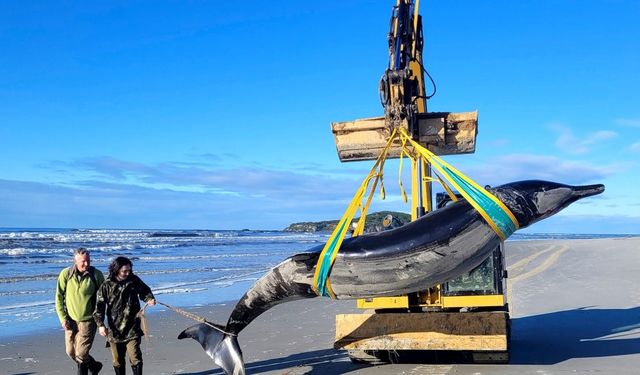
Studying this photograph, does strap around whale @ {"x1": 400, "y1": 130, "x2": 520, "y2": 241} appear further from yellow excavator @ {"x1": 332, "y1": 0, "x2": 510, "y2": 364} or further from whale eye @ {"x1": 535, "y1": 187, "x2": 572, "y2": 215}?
yellow excavator @ {"x1": 332, "y1": 0, "x2": 510, "y2": 364}

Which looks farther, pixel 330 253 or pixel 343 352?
pixel 343 352

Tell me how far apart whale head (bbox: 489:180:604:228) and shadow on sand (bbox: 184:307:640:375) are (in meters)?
3.30

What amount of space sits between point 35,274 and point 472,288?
20759 millimetres

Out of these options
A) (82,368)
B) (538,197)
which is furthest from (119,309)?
(538,197)

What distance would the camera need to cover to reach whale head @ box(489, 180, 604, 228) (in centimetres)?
652

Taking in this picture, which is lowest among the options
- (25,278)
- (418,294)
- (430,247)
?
(25,278)

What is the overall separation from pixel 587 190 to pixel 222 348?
14.5 feet

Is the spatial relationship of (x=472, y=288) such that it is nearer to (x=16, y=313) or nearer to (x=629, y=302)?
(x=629, y=302)

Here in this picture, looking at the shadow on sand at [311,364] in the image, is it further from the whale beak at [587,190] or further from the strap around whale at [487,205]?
the whale beak at [587,190]

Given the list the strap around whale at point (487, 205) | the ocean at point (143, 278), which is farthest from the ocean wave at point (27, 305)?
the strap around whale at point (487, 205)

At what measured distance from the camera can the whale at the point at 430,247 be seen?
21.1 feet

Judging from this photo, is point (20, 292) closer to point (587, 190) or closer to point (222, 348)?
point (222, 348)

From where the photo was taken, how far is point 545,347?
10.2 meters

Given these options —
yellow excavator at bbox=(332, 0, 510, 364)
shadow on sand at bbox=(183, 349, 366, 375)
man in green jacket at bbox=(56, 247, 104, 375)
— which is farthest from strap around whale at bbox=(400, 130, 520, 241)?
man in green jacket at bbox=(56, 247, 104, 375)
